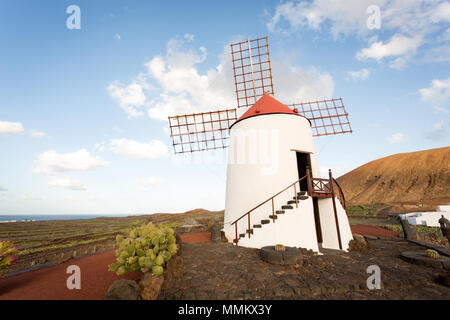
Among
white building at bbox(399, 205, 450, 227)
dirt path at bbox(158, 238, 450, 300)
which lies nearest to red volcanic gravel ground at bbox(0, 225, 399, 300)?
dirt path at bbox(158, 238, 450, 300)

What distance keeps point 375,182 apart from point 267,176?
56.4m

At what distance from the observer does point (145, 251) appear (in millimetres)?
5184

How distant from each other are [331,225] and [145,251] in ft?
30.4

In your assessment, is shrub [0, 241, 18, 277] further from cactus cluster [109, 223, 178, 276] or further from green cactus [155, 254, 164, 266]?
green cactus [155, 254, 164, 266]

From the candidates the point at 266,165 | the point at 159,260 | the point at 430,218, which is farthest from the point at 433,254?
the point at 430,218

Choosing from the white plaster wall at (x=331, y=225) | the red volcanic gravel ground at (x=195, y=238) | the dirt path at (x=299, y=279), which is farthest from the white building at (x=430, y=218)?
the red volcanic gravel ground at (x=195, y=238)

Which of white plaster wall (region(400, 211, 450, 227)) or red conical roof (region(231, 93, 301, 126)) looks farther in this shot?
white plaster wall (region(400, 211, 450, 227))

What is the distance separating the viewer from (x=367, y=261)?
7.16 m

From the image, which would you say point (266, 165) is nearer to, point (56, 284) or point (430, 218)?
point (56, 284)

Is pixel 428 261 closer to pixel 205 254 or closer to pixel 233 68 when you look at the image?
pixel 205 254

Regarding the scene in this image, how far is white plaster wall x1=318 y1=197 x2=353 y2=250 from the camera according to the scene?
33.0 ft

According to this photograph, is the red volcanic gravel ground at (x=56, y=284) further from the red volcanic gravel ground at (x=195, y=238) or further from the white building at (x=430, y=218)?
the white building at (x=430, y=218)

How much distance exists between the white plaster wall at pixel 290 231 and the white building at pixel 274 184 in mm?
41
